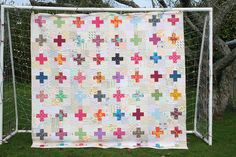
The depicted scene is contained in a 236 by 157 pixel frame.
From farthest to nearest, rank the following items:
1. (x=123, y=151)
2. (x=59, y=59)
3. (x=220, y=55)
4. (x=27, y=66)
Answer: (x=220, y=55) < (x=27, y=66) < (x=59, y=59) < (x=123, y=151)

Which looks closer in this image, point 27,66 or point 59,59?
point 59,59

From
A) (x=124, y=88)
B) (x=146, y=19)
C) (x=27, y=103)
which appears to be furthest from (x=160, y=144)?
(x=27, y=103)

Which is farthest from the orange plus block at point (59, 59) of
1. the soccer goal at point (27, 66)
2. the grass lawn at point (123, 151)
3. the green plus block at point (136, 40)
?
the grass lawn at point (123, 151)

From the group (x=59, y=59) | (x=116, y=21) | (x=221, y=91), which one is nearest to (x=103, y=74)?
(x=59, y=59)

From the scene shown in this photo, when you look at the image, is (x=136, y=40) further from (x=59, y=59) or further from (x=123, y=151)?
(x=123, y=151)

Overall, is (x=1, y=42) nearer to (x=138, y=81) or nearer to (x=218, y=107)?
(x=138, y=81)

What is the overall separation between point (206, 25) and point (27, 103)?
4.95 meters

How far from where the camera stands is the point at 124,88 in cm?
682

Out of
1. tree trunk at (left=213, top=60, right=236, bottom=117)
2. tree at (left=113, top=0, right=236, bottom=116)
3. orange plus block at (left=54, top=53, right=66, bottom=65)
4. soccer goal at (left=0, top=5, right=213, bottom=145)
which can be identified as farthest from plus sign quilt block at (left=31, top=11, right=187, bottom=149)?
tree trunk at (left=213, top=60, right=236, bottom=117)

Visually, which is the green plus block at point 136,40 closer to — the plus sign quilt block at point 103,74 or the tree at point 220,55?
the plus sign quilt block at point 103,74

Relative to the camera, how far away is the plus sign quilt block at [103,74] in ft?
22.3

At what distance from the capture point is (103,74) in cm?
680

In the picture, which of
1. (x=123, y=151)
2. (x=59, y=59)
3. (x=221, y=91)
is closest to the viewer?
(x=123, y=151)

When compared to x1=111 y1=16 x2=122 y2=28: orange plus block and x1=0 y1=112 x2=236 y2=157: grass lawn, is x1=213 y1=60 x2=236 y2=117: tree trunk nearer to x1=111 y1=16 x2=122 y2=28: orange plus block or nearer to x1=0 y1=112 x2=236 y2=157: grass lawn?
x1=0 y1=112 x2=236 y2=157: grass lawn
